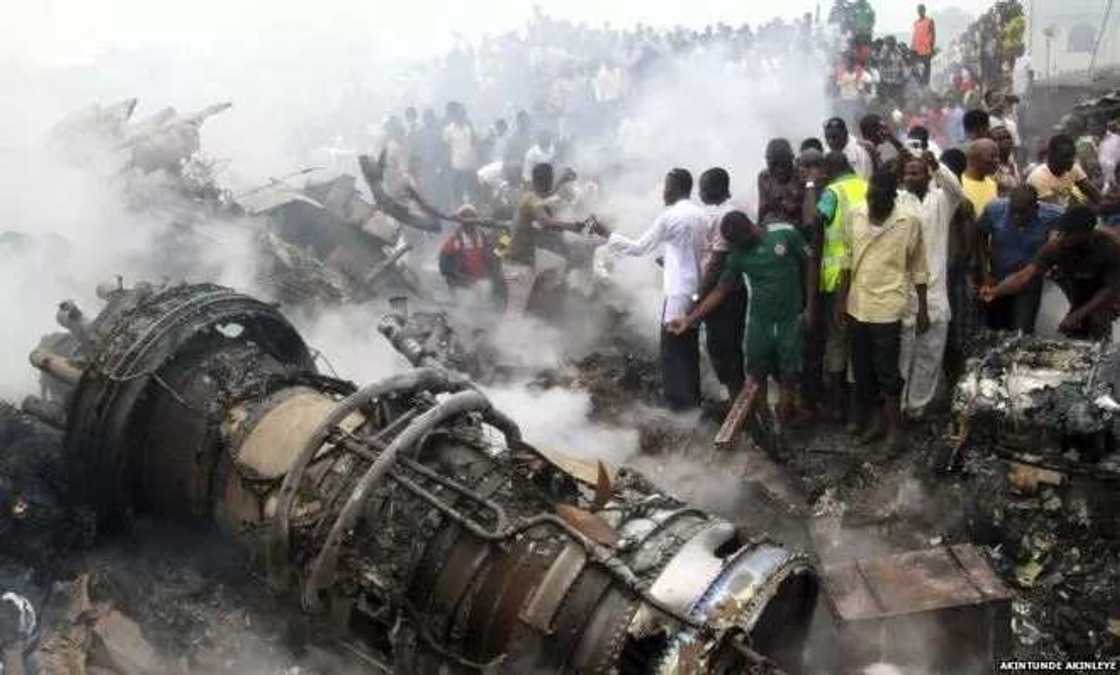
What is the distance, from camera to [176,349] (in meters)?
5.25

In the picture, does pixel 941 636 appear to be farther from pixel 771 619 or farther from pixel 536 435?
pixel 536 435

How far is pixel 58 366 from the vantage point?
18.7ft

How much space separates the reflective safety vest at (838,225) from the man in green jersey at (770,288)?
92 mm

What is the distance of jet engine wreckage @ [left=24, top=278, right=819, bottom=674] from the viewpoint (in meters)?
3.75

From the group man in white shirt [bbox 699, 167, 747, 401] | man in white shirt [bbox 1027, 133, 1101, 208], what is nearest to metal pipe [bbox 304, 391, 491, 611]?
man in white shirt [bbox 699, 167, 747, 401]

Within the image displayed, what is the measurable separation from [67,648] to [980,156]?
6.09 meters

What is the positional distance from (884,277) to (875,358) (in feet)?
1.79

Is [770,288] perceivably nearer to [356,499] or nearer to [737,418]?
[737,418]

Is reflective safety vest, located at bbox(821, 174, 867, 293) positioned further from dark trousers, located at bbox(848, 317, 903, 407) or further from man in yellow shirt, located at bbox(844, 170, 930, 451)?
dark trousers, located at bbox(848, 317, 903, 407)

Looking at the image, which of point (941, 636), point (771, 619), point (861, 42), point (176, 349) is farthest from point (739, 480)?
point (861, 42)

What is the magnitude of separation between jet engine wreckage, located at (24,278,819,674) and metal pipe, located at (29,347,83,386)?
0.02 m

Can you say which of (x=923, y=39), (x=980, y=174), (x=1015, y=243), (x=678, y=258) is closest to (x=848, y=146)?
(x=980, y=174)

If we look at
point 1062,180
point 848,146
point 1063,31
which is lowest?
point 1062,180

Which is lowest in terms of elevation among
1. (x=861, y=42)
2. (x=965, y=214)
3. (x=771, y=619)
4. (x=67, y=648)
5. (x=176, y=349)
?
(x=67, y=648)
